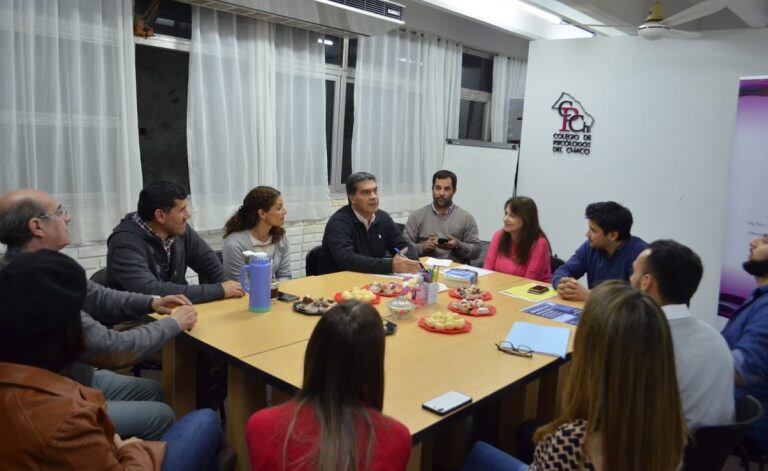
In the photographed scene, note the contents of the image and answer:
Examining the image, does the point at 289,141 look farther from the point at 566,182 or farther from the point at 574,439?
the point at 574,439

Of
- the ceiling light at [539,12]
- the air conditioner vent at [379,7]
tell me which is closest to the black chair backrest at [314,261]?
the air conditioner vent at [379,7]

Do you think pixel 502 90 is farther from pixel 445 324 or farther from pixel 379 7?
pixel 445 324

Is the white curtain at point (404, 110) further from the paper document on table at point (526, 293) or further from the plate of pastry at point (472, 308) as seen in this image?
the plate of pastry at point (472, 308)

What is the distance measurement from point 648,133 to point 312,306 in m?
3.62

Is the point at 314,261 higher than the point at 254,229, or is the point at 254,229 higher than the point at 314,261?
the point at 254,229

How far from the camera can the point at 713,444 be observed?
1546 mm

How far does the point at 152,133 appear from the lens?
4.02 m

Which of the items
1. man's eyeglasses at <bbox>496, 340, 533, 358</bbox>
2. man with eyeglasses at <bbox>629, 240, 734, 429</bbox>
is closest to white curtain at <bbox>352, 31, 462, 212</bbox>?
man's eyeglasses at <bbox>496, 340, 533, 358</bbox>

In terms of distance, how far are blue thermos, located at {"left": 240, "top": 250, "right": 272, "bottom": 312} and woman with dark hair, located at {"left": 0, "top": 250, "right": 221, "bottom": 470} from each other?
1.04 m

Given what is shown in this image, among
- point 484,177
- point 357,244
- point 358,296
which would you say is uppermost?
point 484,177

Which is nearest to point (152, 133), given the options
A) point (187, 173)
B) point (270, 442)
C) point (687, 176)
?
point (187, 173)

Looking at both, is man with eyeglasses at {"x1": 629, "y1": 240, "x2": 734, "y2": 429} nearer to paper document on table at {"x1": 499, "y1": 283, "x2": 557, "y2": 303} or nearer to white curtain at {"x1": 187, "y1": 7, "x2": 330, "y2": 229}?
paper document on table at {"x1": 499, "y1": 283, "x2": 557, "y2": 303}

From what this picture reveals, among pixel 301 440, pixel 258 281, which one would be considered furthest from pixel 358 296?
pixel 301 440

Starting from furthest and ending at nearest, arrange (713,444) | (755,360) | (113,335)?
1. (755,360)
2. (113,335)
3. (713,444)
